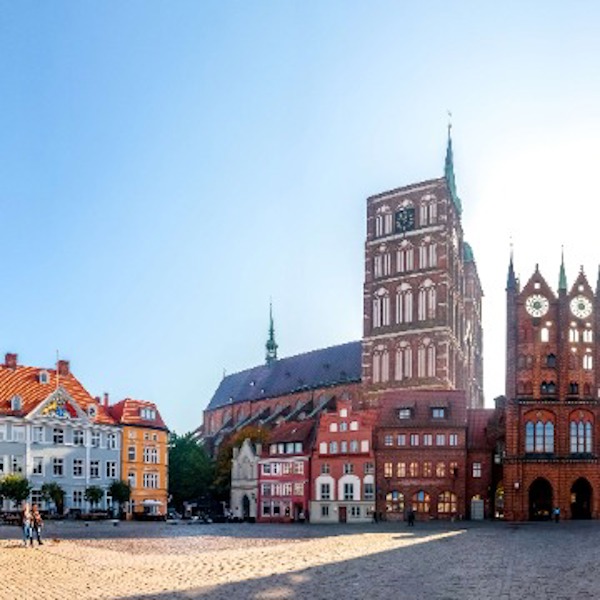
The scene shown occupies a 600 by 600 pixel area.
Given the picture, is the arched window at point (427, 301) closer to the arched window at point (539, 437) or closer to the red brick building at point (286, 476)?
the red brick building at point (286, 476)

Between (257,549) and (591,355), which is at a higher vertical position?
(591,355)

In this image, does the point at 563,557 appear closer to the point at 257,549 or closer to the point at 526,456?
the point at 257,549

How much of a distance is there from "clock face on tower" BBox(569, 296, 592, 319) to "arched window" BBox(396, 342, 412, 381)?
82.3 feet

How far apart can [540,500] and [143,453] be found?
37486mm

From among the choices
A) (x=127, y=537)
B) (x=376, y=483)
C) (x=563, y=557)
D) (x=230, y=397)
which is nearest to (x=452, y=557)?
(x=563, y=557)

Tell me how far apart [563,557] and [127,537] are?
25000 millimetres

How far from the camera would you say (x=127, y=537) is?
2173 inches

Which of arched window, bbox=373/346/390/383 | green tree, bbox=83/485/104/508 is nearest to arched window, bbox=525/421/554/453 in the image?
arched window, bbox=373/346/390/383

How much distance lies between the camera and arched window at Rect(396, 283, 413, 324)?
117m

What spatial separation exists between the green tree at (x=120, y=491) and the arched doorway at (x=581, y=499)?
127 ft

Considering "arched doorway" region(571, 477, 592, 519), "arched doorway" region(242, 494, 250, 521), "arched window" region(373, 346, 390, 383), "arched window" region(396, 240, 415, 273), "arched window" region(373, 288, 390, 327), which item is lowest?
"arched doorway" region(242, 494, 250, 521)

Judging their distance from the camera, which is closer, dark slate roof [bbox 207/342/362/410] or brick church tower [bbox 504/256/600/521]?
brick church tower [bbox 504/256/600/521]

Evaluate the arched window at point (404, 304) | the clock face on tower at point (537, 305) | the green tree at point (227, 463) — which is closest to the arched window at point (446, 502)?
the clock face on tower at point (537, 305)

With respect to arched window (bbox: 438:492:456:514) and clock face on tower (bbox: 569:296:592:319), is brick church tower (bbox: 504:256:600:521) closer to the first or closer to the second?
clock face on tower (bbox: 569:296:592:319)
